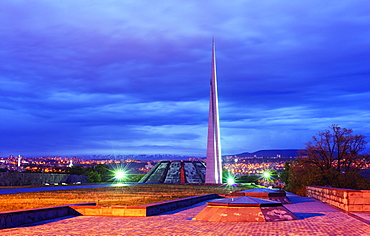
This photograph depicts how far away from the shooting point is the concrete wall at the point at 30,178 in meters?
41.7

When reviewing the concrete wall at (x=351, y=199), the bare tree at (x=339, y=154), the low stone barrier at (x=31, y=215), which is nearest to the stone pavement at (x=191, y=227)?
the low stone barrier at (x=31, y=215)

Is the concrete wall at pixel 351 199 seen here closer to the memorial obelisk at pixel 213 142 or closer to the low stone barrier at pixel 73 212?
the low stone barrier at pixel 73 212

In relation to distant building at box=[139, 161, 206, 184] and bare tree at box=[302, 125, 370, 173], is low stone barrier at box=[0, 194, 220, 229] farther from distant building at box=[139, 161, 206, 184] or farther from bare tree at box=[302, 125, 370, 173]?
distant building at box=[139, 161, 206, 184]

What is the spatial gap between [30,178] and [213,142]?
2497 cm

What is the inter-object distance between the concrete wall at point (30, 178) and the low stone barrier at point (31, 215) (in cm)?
3107

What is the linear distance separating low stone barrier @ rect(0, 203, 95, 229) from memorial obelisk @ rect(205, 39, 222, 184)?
4304 cm

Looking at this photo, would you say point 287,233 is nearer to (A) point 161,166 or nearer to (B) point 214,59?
(B) point 214,59

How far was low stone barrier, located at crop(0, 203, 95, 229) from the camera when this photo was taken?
417 inches

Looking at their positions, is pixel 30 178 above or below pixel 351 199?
above

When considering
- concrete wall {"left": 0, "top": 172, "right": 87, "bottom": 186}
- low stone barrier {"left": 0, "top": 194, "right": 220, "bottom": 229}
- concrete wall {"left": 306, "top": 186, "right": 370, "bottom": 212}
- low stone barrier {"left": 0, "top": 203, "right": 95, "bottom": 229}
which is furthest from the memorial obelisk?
low stone barrier {"left": 0, "top": 203, "right": 95, "bottom": 229}

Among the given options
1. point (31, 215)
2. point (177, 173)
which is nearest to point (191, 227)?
point (31, 215)

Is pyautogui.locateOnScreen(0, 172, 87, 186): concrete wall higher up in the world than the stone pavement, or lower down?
higher up

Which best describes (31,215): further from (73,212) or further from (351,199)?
(351,199)

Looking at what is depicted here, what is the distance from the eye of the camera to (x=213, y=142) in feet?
185
